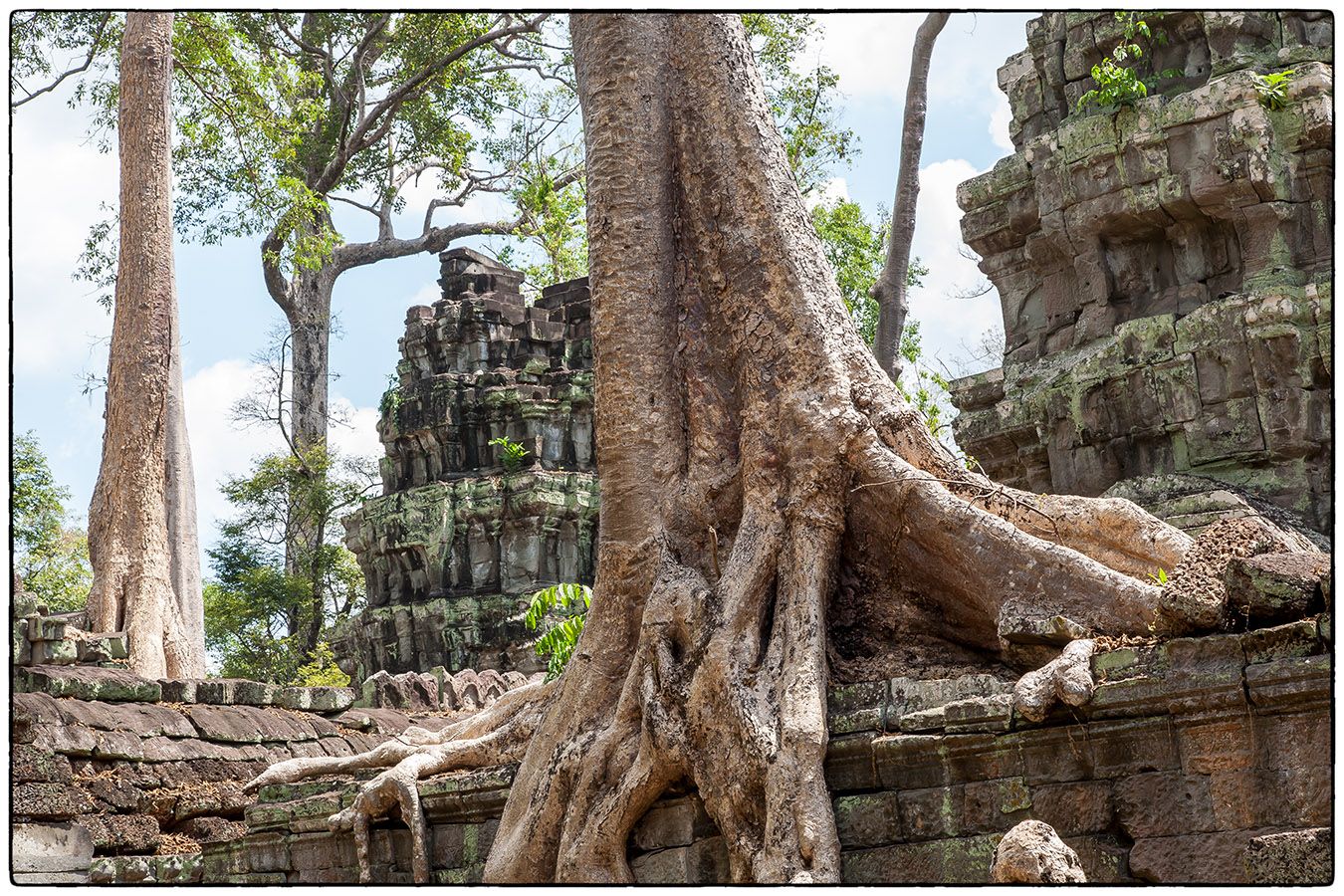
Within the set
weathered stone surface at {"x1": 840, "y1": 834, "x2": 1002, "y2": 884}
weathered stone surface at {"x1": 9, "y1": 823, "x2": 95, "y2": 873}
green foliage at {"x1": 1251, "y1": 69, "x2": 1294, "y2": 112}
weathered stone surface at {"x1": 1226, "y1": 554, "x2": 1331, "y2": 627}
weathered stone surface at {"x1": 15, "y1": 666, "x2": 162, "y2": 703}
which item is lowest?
weathered stone surface at {"x1": 9, "y1": 823, "x2": 95, "y2": 873}

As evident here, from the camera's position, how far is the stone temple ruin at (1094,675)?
3.94m

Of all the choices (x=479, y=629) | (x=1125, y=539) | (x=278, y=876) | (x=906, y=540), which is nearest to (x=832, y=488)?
(x=906, y=540)

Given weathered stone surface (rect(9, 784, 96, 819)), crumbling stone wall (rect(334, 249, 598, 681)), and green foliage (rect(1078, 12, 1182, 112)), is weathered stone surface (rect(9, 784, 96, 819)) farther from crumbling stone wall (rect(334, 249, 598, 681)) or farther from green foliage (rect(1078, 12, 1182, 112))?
crumbling stone wall (rect(334, 249, 598, 681))

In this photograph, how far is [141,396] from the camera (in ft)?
32.7

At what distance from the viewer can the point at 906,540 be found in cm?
509

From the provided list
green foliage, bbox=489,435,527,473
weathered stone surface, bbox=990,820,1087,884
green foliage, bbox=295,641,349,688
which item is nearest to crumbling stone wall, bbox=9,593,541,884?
weathered stone surface, bbox=990,820,1087,884

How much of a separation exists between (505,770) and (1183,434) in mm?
3732


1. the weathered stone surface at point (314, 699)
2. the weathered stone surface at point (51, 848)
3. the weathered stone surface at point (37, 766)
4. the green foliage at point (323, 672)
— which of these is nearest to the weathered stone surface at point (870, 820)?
the weathered stone surface at point (51, 848)

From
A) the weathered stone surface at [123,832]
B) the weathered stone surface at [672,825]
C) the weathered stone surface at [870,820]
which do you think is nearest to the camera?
the weathered stone surface at [870,820]

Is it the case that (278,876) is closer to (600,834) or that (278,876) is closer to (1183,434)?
(600,834)

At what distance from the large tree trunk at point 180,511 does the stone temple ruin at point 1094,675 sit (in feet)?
4.34

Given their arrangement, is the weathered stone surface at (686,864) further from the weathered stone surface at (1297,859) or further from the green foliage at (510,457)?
the green foliage at (510,457)

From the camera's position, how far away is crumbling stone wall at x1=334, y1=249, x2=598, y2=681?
16.5m

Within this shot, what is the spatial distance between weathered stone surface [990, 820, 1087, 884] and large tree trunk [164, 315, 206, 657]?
24.9ft
